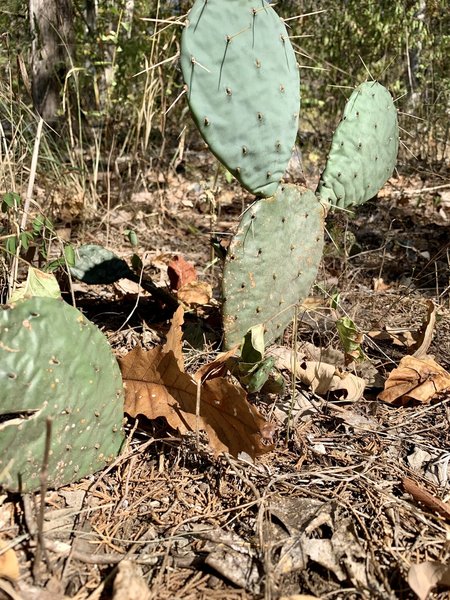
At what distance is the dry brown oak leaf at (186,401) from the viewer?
1.15m

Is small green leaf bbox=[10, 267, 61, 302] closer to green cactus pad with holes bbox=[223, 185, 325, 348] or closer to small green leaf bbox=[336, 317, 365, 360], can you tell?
green cactus pad with holes bbox=[223, 185, 325, 348]

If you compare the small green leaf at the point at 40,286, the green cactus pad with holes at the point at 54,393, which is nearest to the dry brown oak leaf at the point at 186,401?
the green cactus pad with holes at the point at 54,393

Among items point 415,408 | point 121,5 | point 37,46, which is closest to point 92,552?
point 415,408

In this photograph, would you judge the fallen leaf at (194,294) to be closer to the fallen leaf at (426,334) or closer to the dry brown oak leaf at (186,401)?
the dry brown oak leaf at (186,401)

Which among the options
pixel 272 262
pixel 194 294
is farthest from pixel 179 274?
pixel 272 262

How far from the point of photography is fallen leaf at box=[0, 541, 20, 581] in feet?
2.99

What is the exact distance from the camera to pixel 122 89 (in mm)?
3016

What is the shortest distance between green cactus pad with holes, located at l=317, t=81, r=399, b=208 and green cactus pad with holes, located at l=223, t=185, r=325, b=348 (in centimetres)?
12

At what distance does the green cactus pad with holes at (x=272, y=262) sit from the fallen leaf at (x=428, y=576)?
0.68m

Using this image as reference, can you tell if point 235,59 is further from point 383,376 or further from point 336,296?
point 383,376

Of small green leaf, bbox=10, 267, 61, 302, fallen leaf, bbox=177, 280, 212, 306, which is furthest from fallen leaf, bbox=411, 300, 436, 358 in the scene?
small green leaf, bbox=10, 267, 61, 302

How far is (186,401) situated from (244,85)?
2.36 ft

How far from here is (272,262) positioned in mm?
1524

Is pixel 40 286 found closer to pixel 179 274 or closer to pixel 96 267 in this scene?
pixel 96 267
